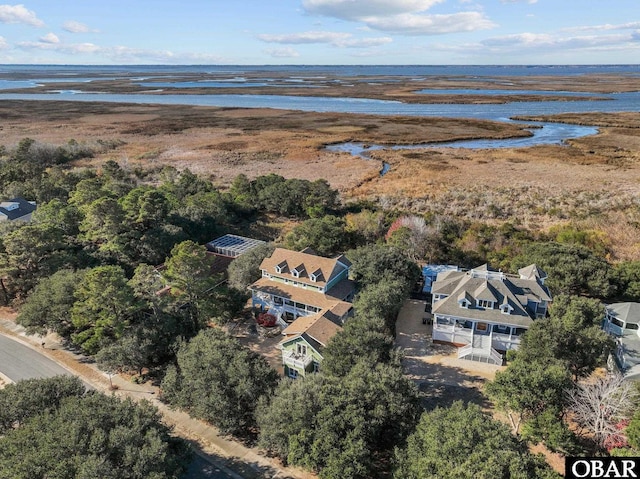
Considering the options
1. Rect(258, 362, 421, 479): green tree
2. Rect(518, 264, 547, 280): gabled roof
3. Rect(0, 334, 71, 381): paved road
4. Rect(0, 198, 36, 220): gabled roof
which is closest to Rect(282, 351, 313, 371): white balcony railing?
Rect(258, 362, 421, 479): green tree

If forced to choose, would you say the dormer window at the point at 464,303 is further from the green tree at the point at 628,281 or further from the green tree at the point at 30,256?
the green tree at the point at 30,256

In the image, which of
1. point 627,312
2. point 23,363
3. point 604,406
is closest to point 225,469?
point 23,363

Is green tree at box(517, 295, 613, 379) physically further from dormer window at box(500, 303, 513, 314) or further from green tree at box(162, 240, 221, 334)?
Answer: green tree at box(162, 240, 221, 334)

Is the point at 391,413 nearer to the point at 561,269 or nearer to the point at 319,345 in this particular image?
the point at 319,345

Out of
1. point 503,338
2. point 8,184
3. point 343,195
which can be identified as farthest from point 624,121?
point 8,184

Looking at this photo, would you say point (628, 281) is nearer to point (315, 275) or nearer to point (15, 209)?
point (315, 275)

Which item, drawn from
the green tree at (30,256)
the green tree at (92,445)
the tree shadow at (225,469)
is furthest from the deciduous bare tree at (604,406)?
the green tree at (30,256)
